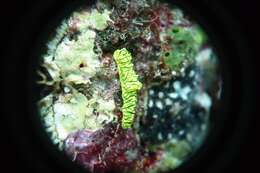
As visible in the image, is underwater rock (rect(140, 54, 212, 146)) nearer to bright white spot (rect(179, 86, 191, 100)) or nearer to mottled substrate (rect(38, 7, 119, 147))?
bright white spot (rect(179, 86, 191, 100))

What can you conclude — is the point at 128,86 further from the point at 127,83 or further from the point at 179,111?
the point at 179,111

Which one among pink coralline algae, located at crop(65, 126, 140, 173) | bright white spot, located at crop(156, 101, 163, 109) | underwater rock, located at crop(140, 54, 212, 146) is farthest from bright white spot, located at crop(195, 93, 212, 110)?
pink coralline algae, located at crop(65, 126, 140, 173)

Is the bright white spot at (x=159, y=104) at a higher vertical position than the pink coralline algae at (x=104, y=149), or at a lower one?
higher

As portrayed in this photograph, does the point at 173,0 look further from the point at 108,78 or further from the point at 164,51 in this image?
the point at 108,78

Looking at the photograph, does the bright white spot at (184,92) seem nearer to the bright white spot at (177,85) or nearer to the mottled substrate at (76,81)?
the bright white spot at (177,85)

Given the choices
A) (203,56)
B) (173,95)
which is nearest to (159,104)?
(173,95)

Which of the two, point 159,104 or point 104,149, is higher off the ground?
point 159,104

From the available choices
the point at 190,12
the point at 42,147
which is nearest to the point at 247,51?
the point at 190,12

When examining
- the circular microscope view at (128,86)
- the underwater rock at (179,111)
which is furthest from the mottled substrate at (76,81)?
the underwater rock at (179,111)
